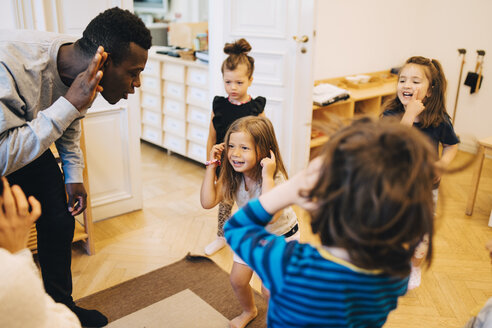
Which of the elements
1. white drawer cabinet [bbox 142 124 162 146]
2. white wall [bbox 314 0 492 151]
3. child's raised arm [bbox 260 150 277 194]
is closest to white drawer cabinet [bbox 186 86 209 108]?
white drawer cabinet [bbox 142 124 162 146]

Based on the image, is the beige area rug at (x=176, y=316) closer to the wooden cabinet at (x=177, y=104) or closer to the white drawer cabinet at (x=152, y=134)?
the wooden cabinet at (x=177, y=104)

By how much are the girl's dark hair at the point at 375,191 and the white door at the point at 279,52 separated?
2.43 metres

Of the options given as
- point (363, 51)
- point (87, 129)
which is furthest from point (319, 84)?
point (87, 129)

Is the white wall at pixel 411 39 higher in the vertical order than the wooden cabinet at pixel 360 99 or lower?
higher

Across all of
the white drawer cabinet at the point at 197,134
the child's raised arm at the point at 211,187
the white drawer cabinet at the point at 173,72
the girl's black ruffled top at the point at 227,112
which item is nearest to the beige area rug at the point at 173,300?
the child's raised arm at the point at 211,187

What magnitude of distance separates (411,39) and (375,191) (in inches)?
182

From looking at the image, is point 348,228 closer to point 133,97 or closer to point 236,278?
point 236,278

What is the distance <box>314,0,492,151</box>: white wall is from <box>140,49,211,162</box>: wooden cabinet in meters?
1.20

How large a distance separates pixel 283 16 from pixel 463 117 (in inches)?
99.5

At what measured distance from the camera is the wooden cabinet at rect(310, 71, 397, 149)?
4.03 meters

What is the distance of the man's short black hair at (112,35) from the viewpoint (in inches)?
66.0

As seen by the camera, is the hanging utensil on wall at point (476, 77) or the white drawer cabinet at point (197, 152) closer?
the white drawer cabinet at point (197, 152)

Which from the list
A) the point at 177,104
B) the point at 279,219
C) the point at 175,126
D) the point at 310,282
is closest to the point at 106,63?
the point at 279,219

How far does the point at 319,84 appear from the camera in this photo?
4.23m
